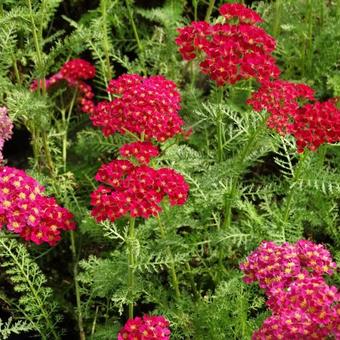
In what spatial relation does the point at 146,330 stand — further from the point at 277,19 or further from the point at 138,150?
the point at 277,19

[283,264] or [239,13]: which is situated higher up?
[239,13]

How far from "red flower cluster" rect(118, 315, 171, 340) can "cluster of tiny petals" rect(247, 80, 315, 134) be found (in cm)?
81

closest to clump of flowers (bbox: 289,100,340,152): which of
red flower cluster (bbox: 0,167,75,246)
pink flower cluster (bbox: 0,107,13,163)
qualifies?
red flower cluster (bbox: 0,167,75,246)

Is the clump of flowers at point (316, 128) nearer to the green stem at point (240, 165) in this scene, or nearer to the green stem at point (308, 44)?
the green stem at point (240, 165)

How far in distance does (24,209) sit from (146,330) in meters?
0.65

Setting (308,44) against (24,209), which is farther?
(308,44)

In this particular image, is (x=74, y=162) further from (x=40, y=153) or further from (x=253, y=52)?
(x=253, y=52)

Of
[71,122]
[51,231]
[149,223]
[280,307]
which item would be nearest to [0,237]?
[51,231]

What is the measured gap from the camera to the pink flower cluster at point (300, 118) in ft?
8.52

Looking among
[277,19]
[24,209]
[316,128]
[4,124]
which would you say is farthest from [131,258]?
[277,19]

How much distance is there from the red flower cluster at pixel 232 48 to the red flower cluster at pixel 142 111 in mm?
204

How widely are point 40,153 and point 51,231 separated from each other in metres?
0.96

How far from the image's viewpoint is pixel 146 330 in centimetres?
248

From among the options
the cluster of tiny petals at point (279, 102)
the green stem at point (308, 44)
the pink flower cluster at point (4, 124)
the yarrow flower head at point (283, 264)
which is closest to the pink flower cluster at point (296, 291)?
the yarrow flower head at point (283, 264)
